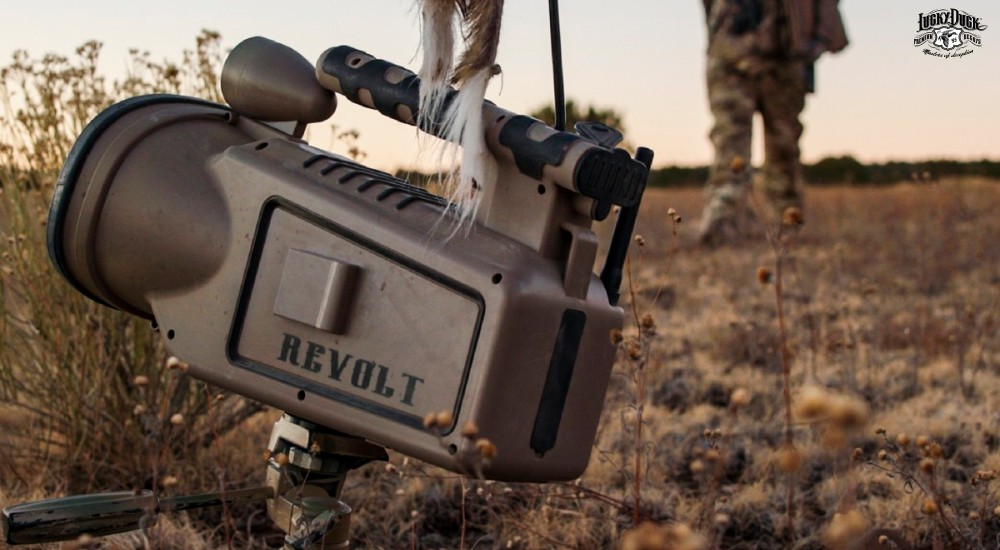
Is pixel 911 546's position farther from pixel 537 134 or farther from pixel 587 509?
pixel 537 134

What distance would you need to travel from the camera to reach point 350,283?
1.60m

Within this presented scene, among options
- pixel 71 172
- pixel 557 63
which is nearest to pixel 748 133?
pixel 557 63

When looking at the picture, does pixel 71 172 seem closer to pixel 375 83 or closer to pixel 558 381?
pixel 375 83

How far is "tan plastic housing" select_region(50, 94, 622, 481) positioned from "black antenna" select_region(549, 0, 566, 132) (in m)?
0.13

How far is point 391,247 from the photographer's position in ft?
5.19

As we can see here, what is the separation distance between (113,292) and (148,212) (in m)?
0.19

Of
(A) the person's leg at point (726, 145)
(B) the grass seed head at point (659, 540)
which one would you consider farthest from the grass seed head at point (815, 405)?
(A) the person's leg at point (726, 145)

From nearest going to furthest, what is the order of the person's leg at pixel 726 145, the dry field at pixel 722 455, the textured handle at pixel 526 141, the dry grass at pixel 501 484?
the textured handle at pixel 526 141 < the dry field at pixel 722 455 < the dry grass at pixel 501 484 < the person's leg at pixel 726 145

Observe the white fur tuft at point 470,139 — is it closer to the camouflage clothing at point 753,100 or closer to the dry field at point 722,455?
the dry field at point 722,455

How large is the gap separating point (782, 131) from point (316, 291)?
8.41m

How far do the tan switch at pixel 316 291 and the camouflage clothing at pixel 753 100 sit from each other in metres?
7.83

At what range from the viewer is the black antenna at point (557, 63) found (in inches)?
65.6

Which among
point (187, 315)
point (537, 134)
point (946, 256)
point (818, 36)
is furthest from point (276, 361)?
point (818, 36)

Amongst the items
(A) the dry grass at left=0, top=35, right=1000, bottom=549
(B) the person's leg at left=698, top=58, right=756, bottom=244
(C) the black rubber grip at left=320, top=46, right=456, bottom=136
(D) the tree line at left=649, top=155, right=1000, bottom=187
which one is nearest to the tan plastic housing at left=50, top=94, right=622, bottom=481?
(C) the black rubber grip at left=320, top=46, right=456, bottom=136
